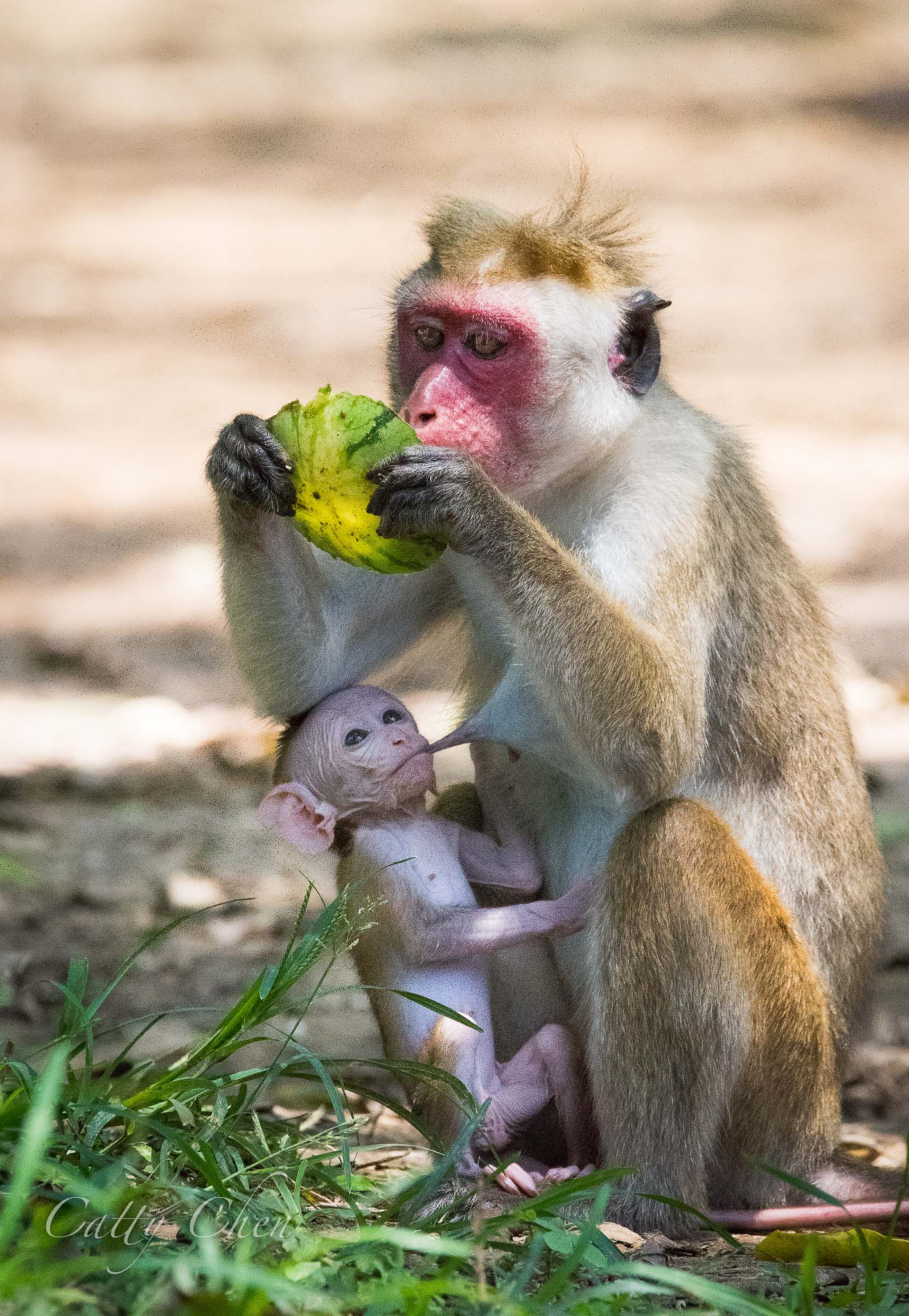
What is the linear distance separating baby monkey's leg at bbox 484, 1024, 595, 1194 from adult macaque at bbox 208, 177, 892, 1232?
17 centimetres

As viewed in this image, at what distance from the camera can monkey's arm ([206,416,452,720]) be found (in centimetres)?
Answer: 492

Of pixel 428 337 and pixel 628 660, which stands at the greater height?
pixel 428 337

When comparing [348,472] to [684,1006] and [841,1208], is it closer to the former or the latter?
[684,1006]

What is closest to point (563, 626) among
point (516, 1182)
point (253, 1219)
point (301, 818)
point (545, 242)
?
point (301, 818)

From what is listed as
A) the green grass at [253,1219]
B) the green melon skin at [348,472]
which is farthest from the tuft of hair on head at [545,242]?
the green grass at [253,1219]

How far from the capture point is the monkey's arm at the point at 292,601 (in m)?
4.92

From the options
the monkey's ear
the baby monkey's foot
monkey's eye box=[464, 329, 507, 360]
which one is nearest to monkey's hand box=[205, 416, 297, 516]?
Result: monkey's eye box=[464, 329, 507, 360]

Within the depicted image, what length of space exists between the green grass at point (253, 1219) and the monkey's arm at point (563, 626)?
0.86m

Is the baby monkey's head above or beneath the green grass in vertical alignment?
above

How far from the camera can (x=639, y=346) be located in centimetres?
508

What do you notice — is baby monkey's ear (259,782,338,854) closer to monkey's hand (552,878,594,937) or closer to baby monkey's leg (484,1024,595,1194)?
monkey's hand (552,878,594,937)

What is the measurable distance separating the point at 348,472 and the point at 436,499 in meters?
0.30

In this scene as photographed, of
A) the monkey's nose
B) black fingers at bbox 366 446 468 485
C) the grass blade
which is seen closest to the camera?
the grass blade

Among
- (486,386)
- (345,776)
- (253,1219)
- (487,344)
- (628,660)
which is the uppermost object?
(487,344)
